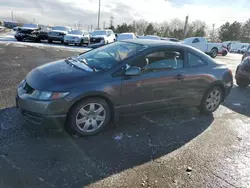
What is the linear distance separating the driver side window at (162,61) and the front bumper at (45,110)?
1.46 metres

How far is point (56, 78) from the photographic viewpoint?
341 centimetres

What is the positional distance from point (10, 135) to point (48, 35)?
66.2ft

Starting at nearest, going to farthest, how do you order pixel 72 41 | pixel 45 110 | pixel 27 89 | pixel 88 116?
1. pixel 45 110
2. pixel 27 89
3. pixel 88 116
4. pixel 72 41

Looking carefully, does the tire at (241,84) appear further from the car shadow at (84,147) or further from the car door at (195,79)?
the car shadow at (84,147)

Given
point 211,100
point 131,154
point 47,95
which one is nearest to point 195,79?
point 211,100

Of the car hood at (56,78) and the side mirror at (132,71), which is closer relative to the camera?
the car hood at (56,78)

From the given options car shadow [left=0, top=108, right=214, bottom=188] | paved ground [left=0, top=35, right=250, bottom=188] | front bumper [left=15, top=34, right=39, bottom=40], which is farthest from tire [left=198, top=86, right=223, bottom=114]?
front bumper [left=15, top=34, right=39, bottom=40]

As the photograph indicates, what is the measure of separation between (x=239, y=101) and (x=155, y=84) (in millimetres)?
3653

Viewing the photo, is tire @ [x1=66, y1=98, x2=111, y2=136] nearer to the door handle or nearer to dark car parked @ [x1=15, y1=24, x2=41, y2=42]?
the door handle

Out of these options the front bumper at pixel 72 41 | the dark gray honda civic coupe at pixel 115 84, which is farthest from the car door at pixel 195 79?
the front bumper at pixel 72 41

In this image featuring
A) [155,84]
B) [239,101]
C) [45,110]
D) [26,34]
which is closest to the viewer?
[45,110]

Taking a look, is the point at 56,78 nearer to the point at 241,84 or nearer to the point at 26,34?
the point at 241,84

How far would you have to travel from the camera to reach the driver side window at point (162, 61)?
12.9 feet

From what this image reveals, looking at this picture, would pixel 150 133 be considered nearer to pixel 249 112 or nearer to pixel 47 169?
pixel 47 169
